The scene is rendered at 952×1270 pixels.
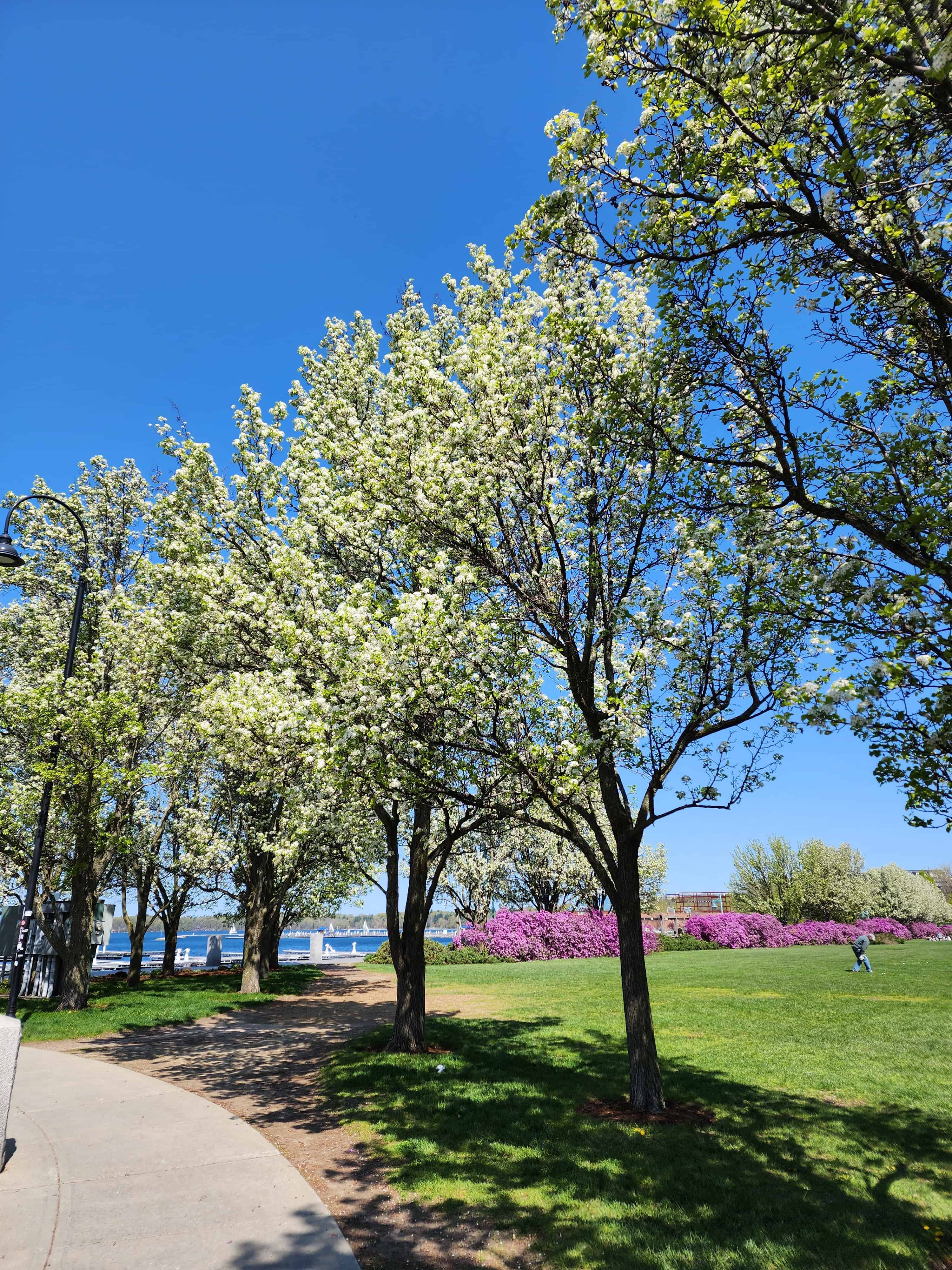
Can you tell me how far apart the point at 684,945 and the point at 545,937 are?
9432 millimetres

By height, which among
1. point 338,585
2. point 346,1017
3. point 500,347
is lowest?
point 346,1017

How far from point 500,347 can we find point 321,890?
24.9 m

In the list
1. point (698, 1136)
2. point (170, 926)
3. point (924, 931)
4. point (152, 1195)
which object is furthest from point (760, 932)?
point (152, 1195)

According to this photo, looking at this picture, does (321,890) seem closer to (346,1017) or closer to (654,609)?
(346,1017)

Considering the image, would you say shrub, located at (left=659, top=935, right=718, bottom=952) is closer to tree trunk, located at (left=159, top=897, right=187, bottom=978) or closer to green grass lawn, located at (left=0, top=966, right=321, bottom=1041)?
green grass lawn, located at (left=0, top=966, right=321, bottom=1041)

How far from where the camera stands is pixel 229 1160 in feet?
22.9

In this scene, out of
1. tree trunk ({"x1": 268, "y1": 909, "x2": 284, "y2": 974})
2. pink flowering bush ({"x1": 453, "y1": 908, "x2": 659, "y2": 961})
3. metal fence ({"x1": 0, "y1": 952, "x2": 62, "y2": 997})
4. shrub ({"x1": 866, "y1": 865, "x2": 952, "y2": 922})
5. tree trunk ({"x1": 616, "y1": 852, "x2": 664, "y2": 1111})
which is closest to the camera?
tree trunk ({"x1": 616, "y1": 852, "x2": 664, "y2": 1111})

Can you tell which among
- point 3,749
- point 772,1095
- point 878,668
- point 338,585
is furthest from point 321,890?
point 878,668

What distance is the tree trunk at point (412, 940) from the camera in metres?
12.5

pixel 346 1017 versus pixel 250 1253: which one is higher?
pixel 250 1253

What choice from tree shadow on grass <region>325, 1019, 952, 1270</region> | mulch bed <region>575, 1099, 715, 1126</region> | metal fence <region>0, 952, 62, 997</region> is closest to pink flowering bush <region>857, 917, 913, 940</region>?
tree shadow on grass <region>325, 1019, 952, 1270</region>

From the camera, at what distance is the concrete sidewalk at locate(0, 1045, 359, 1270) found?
5.05m

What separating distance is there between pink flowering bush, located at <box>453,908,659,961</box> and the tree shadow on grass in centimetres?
2521

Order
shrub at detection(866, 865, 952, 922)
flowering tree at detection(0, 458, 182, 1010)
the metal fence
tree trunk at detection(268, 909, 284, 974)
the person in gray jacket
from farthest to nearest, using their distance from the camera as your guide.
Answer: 1. shrub at detection(866, 865, 952, 922)
2. tree trunk at detection(268, 909, 284, 974)
3. the person in gray jacket
4. the metal fence
5. flowering tree at detection(0, 458, 182, 1010)
